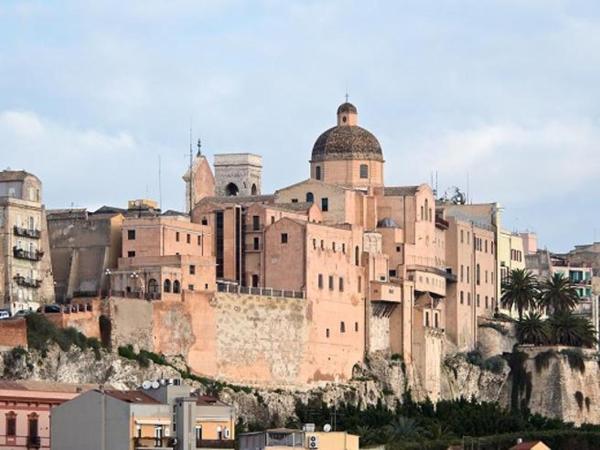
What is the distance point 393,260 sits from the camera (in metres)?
142

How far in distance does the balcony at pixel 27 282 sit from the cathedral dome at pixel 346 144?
25689mm

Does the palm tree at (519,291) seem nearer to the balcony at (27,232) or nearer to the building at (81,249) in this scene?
the building at (81,249)

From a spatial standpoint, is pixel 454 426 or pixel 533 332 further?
pixel 533 332

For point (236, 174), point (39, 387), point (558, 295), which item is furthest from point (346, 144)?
point (39, 387)

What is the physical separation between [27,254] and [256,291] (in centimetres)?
1280

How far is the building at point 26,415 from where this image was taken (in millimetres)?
87312

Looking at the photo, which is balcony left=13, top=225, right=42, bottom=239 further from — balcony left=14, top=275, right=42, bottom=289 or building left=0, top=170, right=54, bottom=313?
balcony left=14, top=275, right=42, bottom=289

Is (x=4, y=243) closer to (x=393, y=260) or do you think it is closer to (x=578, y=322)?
(x=393, y=260)

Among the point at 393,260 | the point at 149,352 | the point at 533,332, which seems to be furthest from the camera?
the point at 533,332

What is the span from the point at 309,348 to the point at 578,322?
28186 millimetres

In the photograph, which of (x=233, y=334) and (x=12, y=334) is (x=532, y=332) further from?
(x=12, y=334)

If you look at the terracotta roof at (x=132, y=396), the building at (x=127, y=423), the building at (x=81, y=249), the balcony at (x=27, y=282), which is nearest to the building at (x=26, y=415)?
the building at (x=127, y=423)

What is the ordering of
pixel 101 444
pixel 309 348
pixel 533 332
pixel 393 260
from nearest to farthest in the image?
pixel 101 444 < pixel 309 348 < pixel 393 260 < pixel 533 332

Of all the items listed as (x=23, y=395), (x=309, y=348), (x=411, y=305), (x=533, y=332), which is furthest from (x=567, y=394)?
(x=23, y=395)
